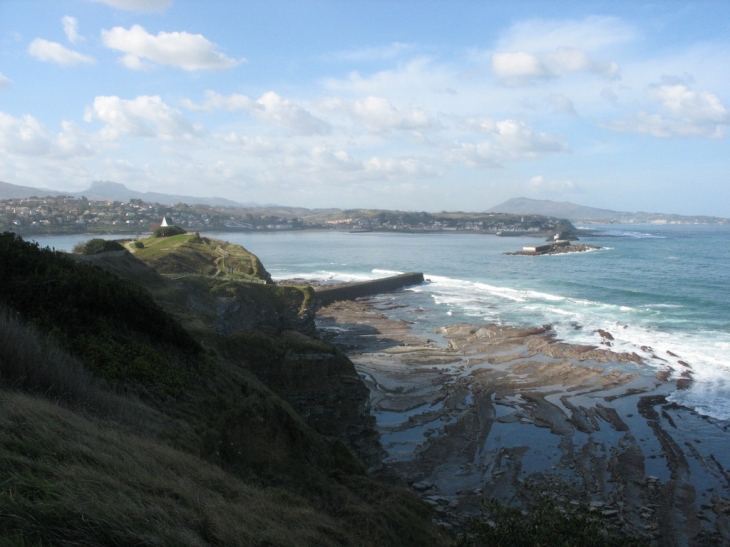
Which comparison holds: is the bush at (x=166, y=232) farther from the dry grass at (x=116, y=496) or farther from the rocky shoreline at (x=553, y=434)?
the dry grass at (x=116, y=496)

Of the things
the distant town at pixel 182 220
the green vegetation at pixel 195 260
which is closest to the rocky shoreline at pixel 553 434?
the green vegetation at pixel 195 260

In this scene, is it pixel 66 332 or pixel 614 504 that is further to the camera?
pixel 614 504

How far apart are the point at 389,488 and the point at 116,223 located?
259 ft

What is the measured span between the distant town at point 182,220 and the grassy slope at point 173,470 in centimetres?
4349

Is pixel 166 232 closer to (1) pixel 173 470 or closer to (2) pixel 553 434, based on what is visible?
(2) pixel 553 434

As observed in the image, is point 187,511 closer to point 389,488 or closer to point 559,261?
point 389,488

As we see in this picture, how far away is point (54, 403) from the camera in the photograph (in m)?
5.94

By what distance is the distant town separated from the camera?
2472 inches

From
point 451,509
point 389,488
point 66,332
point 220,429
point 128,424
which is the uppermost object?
point 66,332

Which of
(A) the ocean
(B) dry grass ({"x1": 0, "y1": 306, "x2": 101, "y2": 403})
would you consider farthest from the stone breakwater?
(B) dry grass ({"x1": 0, "y1": 306, "x2": 101, "y2": 403})

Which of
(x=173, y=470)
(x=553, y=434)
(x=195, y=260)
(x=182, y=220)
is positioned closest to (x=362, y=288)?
(x=195, y=260)

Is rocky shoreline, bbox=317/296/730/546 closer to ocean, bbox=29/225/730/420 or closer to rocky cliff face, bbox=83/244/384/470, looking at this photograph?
rocky cliff face, bbox=83/244/384/470

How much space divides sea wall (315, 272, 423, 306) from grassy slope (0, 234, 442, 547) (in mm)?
27140

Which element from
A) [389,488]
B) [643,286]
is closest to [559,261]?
[643,286]
